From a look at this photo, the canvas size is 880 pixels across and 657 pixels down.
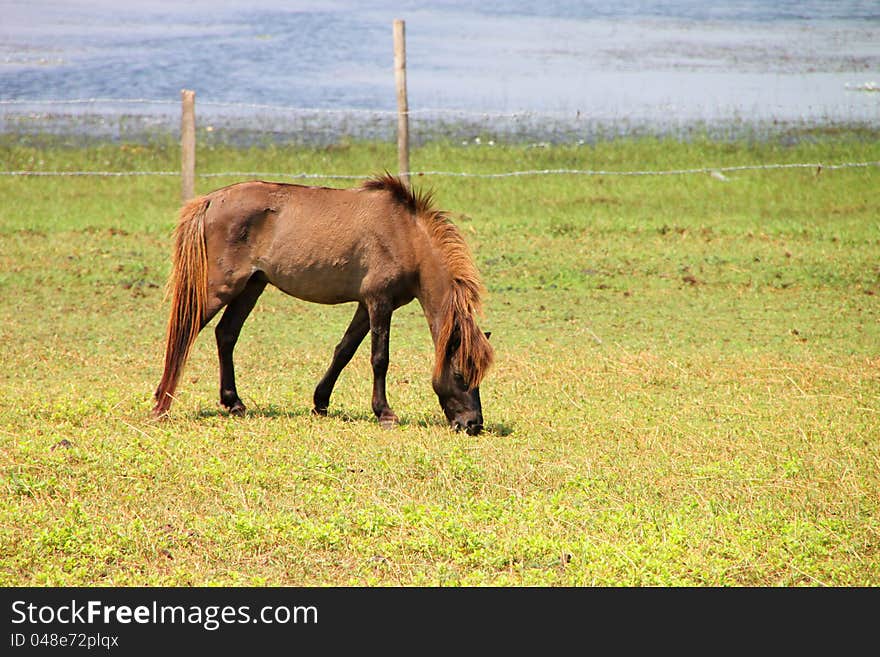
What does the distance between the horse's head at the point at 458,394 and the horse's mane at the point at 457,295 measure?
0.02 metres

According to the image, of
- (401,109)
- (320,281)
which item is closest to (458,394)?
(320,281)

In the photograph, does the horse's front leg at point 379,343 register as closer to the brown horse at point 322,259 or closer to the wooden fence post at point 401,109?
the brown horse at point 322,259

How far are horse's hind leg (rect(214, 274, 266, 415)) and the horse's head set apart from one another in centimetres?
130

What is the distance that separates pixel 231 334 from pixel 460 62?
20.0 metres

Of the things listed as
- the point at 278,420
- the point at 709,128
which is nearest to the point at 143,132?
the point at 709,128

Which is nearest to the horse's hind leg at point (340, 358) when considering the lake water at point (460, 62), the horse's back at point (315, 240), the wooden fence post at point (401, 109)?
the horse's back at point (315, 240)

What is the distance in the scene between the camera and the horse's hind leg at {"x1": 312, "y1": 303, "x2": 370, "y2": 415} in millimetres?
7277

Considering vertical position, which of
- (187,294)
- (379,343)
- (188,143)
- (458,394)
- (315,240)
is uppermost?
(315,240)

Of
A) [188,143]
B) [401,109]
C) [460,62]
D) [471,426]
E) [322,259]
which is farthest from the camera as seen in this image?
[460,62]

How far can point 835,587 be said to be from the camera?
4.60 meters

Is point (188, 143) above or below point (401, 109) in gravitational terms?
below

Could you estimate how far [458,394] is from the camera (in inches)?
270

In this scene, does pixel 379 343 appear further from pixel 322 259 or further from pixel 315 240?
pixel 315 240

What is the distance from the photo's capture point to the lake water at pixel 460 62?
2130cm
